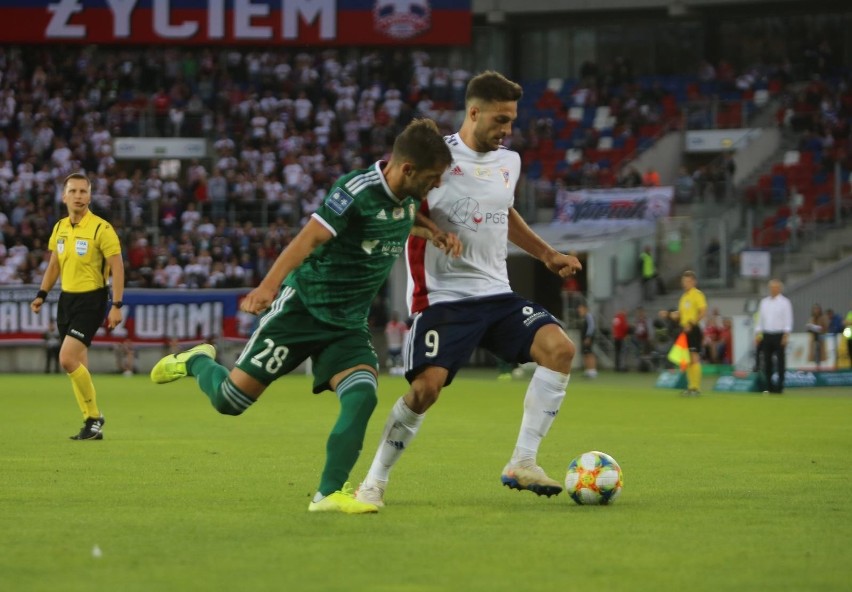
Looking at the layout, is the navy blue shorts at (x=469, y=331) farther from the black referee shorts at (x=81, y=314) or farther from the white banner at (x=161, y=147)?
the white banner at (x=161, y=147)

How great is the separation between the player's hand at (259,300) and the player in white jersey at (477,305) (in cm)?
135

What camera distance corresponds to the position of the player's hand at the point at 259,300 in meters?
7.28

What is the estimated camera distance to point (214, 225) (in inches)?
1512

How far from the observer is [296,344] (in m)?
8.22

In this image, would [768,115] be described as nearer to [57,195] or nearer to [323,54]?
[323,54]

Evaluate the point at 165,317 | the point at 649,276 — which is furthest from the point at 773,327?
the point at 165,317

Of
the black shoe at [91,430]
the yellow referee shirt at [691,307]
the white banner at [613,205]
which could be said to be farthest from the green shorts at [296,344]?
the white banner at [613,205]

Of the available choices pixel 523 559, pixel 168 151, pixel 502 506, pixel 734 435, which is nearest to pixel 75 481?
pixel 502 506

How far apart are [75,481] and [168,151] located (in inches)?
1372

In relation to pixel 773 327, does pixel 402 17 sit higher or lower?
higher

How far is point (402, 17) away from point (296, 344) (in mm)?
40562

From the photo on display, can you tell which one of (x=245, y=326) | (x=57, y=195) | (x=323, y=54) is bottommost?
(x=245, y=326)

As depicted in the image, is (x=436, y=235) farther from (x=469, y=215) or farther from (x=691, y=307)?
(x=691, y=307)

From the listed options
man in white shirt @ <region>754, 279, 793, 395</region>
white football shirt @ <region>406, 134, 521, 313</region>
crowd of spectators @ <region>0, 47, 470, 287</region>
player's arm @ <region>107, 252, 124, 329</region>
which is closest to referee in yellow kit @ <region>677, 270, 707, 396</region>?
man in white shirt @ <region>754, 279, 793, 395</region>
